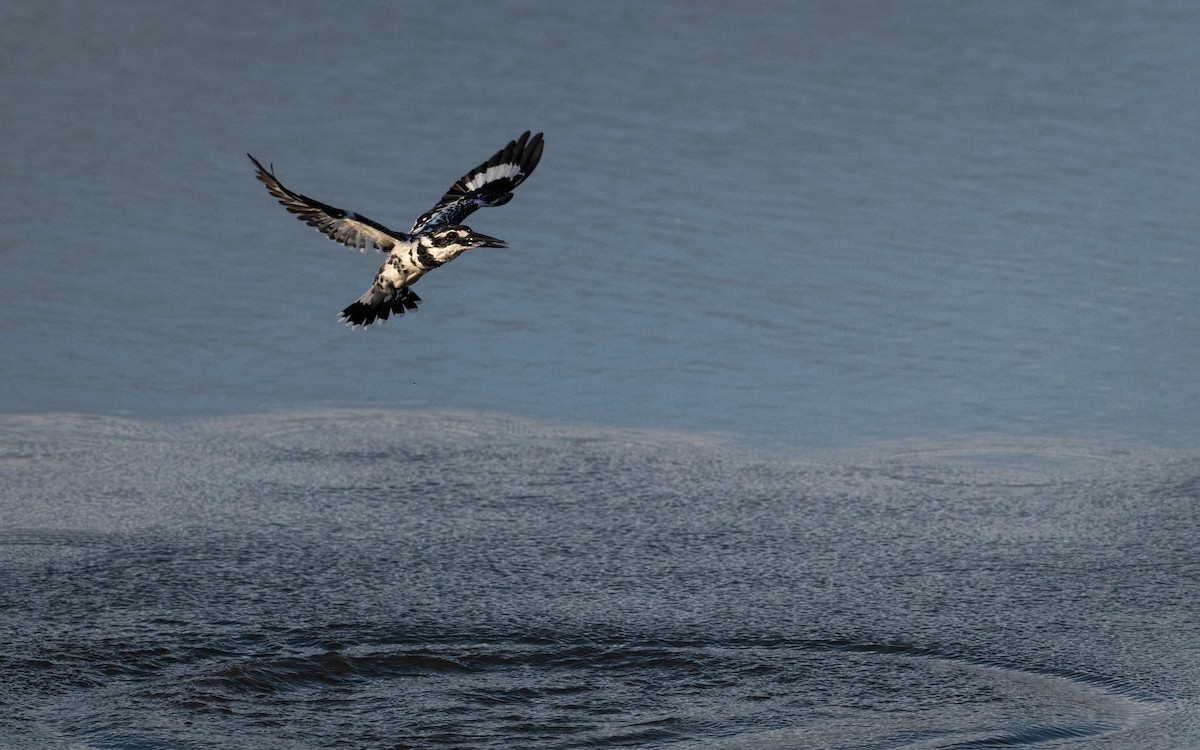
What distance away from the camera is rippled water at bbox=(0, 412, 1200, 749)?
198 inches

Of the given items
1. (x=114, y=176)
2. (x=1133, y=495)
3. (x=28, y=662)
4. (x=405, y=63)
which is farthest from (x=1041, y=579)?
(x=405, y=63)

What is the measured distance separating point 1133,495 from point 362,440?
2967 millimetres

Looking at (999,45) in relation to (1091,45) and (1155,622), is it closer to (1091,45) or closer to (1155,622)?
(1091,45)

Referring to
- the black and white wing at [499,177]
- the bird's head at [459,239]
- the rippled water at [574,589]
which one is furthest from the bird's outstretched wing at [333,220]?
the rippled water at [574,589]

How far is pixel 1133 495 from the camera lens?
680 centimetres

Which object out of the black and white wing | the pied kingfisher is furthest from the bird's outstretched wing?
the black and white wing

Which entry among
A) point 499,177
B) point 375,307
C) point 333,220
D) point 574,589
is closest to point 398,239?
point 333,220

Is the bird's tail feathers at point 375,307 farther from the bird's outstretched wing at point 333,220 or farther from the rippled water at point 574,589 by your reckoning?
the rippled water at point 574,589

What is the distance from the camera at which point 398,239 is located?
6254 millimetres

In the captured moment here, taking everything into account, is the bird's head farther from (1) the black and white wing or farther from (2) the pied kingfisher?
(1) the black and white wing

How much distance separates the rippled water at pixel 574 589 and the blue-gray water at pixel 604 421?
2 centimetres

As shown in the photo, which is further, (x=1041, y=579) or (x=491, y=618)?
(x=1041, y=579)

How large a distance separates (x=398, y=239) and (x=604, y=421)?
5.22 ft

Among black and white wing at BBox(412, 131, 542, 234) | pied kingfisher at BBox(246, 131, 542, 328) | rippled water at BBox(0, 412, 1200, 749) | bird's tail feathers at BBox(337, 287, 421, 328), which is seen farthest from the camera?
black and white wing at BBox(412, 131, 542, 234)
